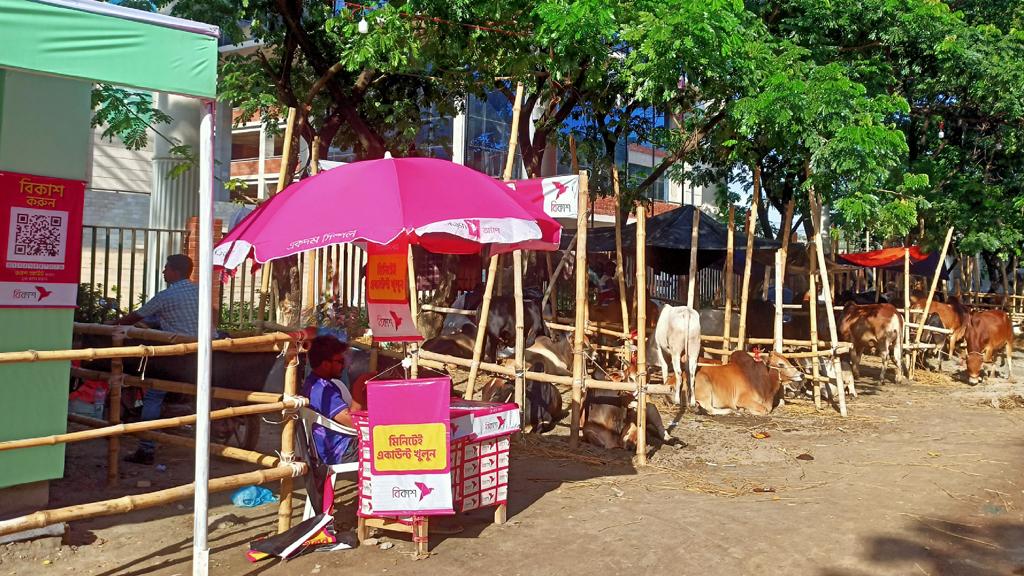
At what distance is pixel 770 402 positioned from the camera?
10.9m

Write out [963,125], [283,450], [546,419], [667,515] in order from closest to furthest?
[283,450], [667,515], [546,419], [963,125]

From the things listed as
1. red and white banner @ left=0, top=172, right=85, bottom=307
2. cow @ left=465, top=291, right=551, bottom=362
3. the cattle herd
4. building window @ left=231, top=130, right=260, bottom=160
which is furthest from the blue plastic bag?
building window @ left=231, top=130, right=260, bottom=160

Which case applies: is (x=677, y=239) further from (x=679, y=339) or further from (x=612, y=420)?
(x=612, y=420)

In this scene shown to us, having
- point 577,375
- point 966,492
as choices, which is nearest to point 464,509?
point 577,375

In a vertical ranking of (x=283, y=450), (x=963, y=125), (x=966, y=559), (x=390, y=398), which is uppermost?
(x=963, y=125)

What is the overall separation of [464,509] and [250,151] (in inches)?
1300

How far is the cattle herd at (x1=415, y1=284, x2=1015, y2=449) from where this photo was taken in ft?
29.2

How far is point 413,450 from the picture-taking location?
5211 mm

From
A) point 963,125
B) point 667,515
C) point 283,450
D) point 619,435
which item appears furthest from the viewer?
point 963,125

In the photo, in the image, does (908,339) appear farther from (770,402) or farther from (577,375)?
(577,375)

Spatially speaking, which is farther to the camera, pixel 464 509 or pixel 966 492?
pixel 966 492

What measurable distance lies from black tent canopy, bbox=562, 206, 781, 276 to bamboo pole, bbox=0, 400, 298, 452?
9193mm

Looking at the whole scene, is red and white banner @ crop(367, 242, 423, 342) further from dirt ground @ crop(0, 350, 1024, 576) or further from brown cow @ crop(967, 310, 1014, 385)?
brown cow @ crop(967, 310, 1014, 385)

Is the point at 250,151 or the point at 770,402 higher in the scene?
the point at 250,151
